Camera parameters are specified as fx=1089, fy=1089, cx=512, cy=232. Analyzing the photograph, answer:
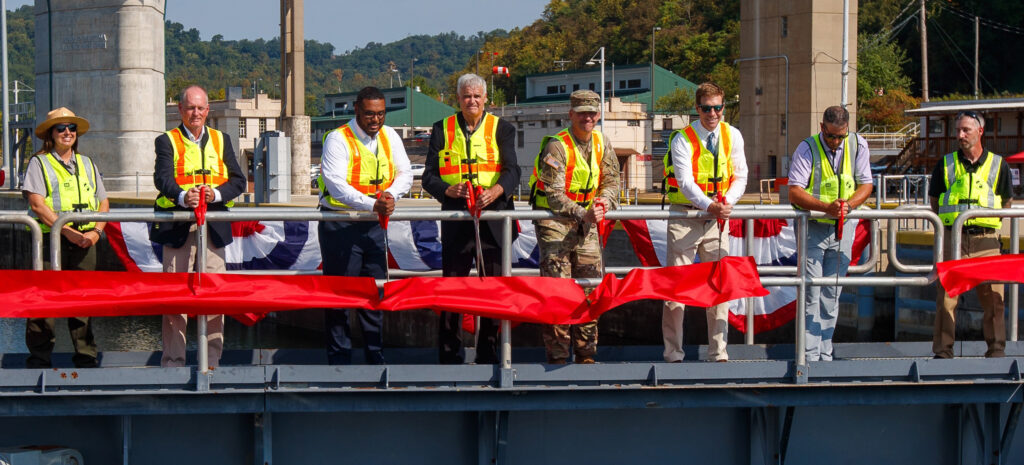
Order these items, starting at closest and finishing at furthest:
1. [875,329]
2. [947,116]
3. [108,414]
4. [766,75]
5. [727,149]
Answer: [108,414] → [727,149] → [875,329] → [947,116] → [766,75]

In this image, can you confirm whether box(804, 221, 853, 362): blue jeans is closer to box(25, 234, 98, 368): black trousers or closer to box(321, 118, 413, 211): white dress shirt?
box(321, 118, 413, 211): white dress shirt

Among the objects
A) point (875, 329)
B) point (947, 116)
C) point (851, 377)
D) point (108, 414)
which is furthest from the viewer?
point (947, 116)

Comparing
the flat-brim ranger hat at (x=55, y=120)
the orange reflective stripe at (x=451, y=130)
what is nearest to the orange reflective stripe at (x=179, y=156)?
the flat-brim ranger hat at (x=55, y=120)

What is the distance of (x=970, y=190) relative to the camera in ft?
25.3

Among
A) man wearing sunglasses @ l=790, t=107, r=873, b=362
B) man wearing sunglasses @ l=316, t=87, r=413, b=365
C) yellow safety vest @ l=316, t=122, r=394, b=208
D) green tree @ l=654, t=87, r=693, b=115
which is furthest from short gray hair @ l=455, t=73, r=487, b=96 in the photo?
green tree @ l=654, t=87, r=693, b=115

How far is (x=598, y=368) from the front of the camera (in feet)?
21.5

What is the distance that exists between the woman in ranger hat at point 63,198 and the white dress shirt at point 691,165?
3815mm

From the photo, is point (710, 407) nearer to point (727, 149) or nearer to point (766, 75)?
point (727, 149)

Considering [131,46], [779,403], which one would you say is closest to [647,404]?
[779,403]

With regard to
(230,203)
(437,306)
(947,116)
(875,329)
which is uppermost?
(947,116)

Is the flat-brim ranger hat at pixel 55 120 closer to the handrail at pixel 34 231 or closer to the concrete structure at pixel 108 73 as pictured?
the handrail at pixel 34 231

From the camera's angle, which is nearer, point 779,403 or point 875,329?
point 779,403

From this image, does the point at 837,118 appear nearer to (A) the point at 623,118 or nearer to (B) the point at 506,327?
(B) the point at 506,327

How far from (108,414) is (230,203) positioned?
1.80 meters
